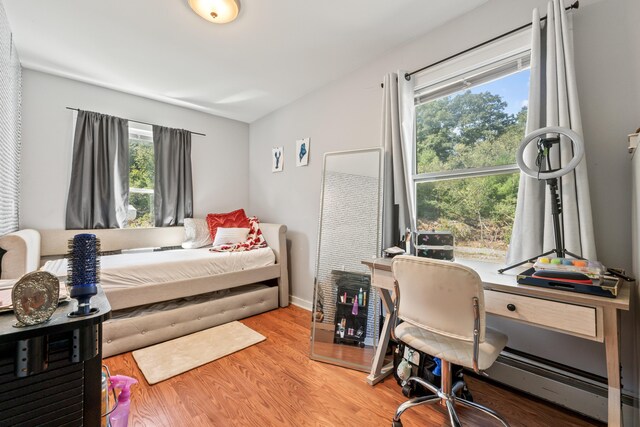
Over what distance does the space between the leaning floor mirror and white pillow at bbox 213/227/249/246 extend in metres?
1.31

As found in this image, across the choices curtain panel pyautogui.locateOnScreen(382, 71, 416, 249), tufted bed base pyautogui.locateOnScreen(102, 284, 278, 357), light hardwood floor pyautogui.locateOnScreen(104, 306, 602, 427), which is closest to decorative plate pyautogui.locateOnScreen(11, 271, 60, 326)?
light hardwood floor pyautogui.locateOnScreen(104, 306, 602, 427)

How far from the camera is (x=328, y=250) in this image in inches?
95.0

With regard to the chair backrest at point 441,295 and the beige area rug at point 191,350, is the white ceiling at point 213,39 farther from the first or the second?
the beige area rug at point 191,350

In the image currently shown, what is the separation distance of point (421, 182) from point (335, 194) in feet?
2.48

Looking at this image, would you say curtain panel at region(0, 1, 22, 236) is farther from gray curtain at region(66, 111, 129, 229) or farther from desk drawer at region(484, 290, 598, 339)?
desk drawer at region(484, 290, 598, 339)

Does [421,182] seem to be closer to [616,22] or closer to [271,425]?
[616,22]

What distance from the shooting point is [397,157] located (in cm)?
216

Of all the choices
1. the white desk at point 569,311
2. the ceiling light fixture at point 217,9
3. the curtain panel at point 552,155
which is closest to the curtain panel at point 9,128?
the ceiling light fixture at point 217,9

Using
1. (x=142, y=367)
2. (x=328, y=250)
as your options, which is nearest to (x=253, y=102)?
(x=328, y=250)

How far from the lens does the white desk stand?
1.03 meters

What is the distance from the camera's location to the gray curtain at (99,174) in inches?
112

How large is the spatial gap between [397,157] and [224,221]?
2.42 m

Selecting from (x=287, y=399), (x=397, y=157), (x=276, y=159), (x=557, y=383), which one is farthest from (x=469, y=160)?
(x=276, y=159)

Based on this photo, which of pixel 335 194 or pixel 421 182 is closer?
pixel 421 182
